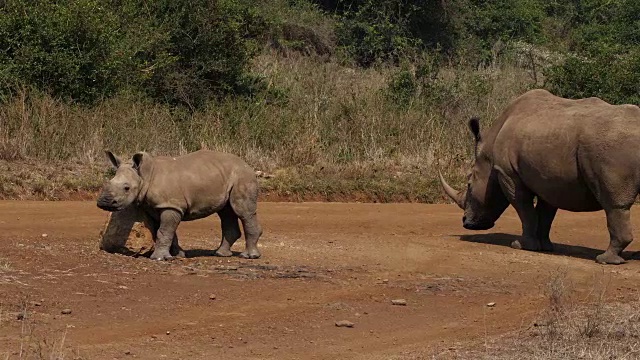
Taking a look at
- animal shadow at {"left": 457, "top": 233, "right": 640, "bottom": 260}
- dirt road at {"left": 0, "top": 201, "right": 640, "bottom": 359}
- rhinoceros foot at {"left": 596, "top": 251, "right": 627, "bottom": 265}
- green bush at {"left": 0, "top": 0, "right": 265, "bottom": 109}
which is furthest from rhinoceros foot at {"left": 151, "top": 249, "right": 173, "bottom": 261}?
green bush at {"left": 0, "top": 0, "right": 265, "bottom": 109}

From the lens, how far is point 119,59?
76.5 feet

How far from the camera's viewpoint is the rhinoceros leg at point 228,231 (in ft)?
43.8

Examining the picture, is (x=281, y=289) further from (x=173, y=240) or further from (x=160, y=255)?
(x=173, y=240)

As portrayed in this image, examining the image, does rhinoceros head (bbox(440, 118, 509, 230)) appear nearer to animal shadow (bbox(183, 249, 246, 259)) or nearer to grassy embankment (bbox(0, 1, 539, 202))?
animal shadow (bbox(183, 249, 246, 259))

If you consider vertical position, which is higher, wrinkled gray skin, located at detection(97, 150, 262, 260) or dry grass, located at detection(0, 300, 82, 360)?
wrinkled gray skin, located at detection(97, 150, 262, 260)

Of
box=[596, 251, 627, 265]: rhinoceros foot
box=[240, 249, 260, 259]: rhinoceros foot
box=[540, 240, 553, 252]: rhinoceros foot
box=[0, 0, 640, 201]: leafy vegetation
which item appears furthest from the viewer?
box=[0, 0, 640, 201]: leafy vegetation

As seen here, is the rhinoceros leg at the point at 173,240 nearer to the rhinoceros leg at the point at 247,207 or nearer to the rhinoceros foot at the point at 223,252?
the rhinoceros foot at the point at 223,252

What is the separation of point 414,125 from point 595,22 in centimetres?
2020

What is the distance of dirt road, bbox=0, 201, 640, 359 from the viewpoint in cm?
952

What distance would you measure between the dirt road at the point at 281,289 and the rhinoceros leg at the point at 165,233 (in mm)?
157

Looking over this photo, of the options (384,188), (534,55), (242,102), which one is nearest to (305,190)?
(384,188)

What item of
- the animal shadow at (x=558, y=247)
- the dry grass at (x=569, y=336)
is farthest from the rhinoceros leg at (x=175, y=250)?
the animal shadow at (x=558, y=247)

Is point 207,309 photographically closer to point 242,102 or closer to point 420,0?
point 242,102

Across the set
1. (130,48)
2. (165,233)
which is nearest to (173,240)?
(165,233)
